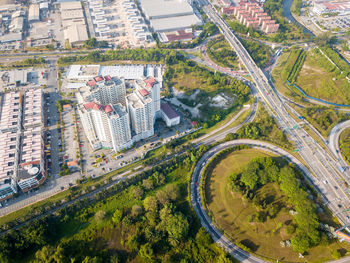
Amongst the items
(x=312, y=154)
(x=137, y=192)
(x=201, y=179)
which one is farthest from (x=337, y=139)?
(x=137, y=192)

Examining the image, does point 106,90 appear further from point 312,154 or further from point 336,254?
point 336,254

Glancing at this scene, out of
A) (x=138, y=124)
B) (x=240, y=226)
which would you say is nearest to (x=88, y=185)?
(x=138, y=124)

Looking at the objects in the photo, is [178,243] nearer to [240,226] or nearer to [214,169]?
[240,226]

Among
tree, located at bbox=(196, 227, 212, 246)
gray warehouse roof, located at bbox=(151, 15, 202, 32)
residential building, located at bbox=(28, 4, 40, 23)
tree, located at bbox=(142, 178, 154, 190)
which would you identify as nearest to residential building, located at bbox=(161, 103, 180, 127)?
tree, located at bbox=(142, 178, 154, 190)

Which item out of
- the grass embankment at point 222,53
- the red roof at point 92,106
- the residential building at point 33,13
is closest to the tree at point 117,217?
the red roof at point 92,106

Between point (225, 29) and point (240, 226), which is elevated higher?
point (225, 29)

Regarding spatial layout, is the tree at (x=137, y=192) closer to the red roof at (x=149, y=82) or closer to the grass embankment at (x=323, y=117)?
the red roof at (x=149, y=82)

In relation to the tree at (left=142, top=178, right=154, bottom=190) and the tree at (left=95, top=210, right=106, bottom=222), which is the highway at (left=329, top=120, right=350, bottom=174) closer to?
the tree at (left=142, top=178, right=154, bottom=190)
